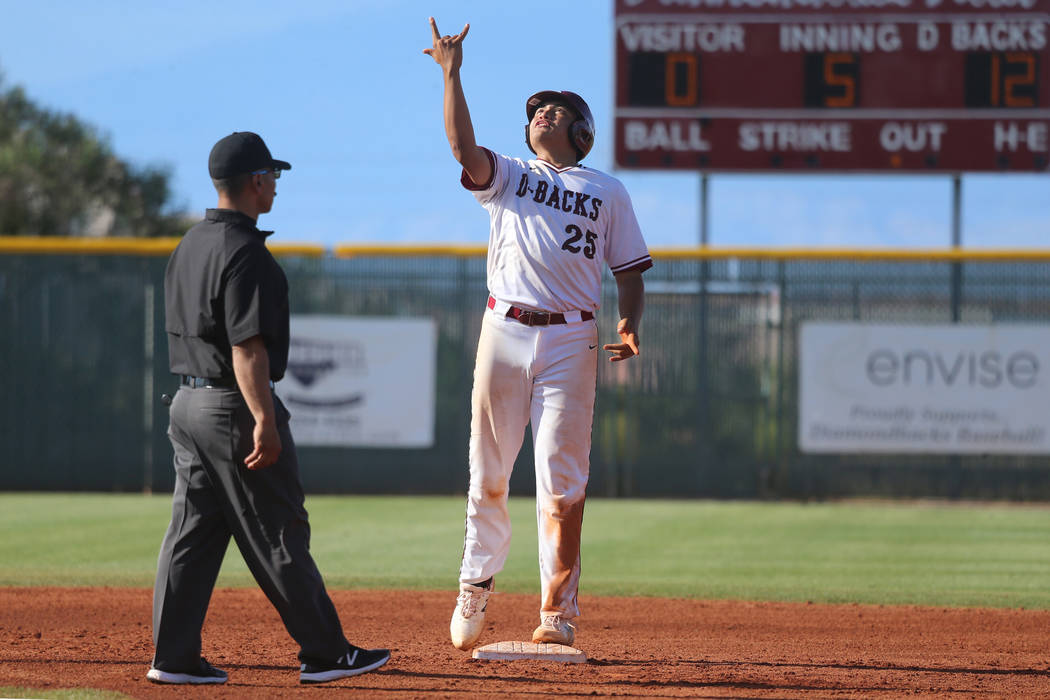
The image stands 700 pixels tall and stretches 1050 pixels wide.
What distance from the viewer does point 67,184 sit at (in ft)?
99.0

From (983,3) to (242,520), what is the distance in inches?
487

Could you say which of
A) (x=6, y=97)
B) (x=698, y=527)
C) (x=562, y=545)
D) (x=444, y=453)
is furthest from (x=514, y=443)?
(x=6, y=97)

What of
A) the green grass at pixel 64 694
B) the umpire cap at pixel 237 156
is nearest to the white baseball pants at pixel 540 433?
the umpire cap at pixel 237 156

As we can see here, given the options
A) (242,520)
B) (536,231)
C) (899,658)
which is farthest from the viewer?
(899,658)

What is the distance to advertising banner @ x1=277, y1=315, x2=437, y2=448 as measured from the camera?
14.7 m

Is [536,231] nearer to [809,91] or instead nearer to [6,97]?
[809,91]

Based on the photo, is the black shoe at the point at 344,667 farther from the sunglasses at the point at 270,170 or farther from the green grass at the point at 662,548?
the green grass at the point at 662,548

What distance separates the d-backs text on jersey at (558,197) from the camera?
196 inches

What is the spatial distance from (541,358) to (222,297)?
1.26 metres

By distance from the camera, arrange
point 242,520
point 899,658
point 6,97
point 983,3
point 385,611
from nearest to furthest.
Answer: point 242,520
point 899,658
point 385,611
point 983,3
point 6,97

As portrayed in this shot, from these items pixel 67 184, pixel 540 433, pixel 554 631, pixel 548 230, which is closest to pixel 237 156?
pixel 548 230

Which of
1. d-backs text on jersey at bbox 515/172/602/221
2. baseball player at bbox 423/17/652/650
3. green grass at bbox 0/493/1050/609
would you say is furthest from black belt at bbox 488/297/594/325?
green grass at bbox 0/493/1050/609

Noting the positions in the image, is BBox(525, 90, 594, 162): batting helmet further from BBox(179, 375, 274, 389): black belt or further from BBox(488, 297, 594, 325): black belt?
BBox(179, 375, 274, 389): black belt

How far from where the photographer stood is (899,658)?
17.9 ft
